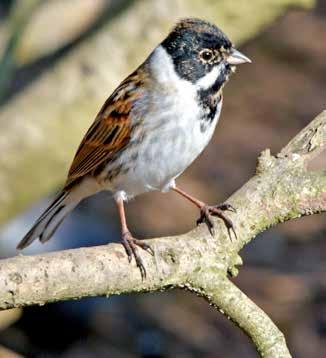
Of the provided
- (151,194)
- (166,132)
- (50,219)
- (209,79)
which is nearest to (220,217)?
(166,132)

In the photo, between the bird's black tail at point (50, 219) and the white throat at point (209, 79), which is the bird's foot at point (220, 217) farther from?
the bird's black tail at point (50, 219)

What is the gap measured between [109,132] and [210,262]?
134cm

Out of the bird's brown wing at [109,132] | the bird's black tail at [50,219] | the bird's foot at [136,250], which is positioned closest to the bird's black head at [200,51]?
the bird's brown wing at [109,132]

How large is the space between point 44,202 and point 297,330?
2002 millimetres

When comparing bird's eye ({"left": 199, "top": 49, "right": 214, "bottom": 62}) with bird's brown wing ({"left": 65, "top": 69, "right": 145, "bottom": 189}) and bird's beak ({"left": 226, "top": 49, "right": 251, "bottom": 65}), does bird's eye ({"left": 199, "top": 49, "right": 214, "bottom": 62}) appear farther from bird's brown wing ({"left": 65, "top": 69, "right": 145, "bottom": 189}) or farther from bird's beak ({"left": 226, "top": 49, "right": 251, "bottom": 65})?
bird's brown wing ({"left": 65, "top": 69, "right": 145, "bottom": 189})

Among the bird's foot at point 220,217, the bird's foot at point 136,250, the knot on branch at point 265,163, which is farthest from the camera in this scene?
the knot on branch at point 265,163

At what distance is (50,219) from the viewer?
5.33m

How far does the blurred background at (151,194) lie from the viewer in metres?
5.90

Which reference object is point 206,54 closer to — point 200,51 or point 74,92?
point 200,51

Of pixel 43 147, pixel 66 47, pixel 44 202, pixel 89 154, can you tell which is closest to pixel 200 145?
pixel 89 154

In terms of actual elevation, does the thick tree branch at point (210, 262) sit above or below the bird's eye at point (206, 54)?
below

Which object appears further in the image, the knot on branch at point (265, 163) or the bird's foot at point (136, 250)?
the knot on branch at point (265, 163)

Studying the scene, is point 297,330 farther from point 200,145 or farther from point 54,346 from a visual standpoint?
point 200,145

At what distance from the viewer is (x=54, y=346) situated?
7500mm
